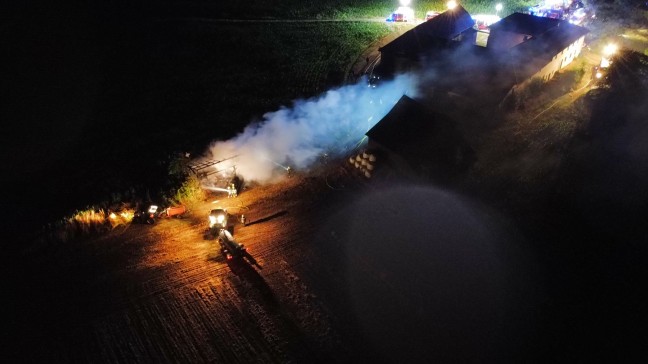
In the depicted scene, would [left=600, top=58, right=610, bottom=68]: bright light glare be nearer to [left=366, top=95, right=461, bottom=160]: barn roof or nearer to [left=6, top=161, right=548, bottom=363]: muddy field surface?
[left=366, top=95, right=461, bottom=160]: barn roof

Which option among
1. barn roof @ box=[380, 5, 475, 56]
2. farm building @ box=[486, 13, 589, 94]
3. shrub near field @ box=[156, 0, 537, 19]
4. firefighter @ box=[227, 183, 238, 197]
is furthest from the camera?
shrub near field @ box=[156, 0, 537, 19]

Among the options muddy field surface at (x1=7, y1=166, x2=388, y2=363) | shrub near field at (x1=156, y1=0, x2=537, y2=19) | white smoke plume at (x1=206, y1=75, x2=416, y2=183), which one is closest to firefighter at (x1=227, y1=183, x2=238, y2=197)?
white smoke plume at (x1=206, y1=75, x2=416, y2=183)

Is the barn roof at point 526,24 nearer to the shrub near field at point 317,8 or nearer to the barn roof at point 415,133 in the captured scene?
the barn roof at point 415,133

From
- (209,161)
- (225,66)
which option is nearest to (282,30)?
(225,66)

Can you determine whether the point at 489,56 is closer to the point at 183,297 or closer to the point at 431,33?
the point at 431,33

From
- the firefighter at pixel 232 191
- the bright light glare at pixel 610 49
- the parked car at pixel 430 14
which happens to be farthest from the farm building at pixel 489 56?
the firefighter at pixel 232 191

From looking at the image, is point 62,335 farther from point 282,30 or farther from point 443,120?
point 282,30
